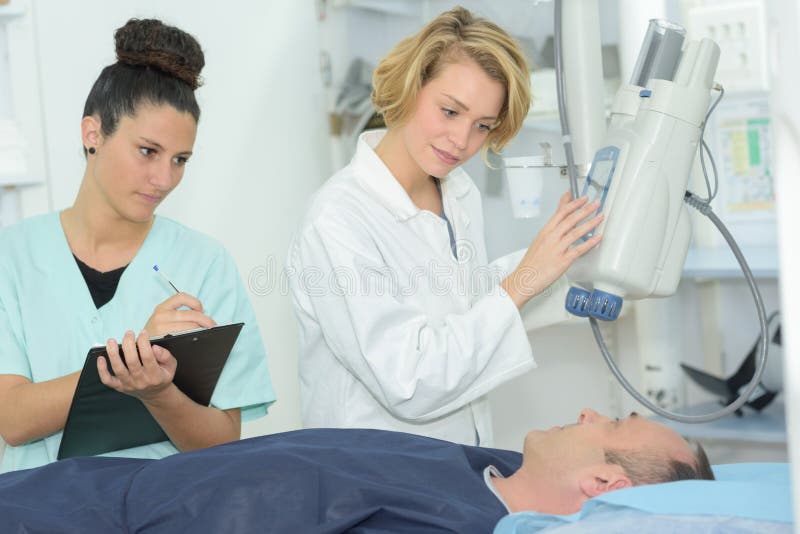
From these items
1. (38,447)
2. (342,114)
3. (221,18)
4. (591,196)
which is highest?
(221,18)

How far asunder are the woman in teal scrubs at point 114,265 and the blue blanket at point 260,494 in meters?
0.16

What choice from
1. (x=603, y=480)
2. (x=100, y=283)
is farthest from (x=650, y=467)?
(x=100, y=283)

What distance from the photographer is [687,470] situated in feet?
4.24

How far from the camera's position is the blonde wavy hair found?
4.91 ft

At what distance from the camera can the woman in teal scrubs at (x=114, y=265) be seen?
56.9 inches

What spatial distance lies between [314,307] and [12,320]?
487 mm

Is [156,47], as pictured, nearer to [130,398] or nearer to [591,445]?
[130,398]

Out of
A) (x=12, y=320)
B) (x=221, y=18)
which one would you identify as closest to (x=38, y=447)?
(x=12, y=320)

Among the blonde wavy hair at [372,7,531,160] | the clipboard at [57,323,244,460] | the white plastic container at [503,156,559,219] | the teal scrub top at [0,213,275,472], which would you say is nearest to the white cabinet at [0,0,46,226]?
the teal scrub top at [0,213,275,472]

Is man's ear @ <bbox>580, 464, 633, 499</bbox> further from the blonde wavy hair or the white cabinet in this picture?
the white cabinet

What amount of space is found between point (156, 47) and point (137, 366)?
558 mm

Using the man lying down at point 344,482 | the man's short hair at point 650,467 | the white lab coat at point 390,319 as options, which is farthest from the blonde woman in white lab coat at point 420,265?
the man's short hair at point 650,467

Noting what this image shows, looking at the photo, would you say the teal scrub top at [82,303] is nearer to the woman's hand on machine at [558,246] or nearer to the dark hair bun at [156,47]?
the dark hair bun at [156,47]

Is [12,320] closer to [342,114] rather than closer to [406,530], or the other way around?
[406,530]
